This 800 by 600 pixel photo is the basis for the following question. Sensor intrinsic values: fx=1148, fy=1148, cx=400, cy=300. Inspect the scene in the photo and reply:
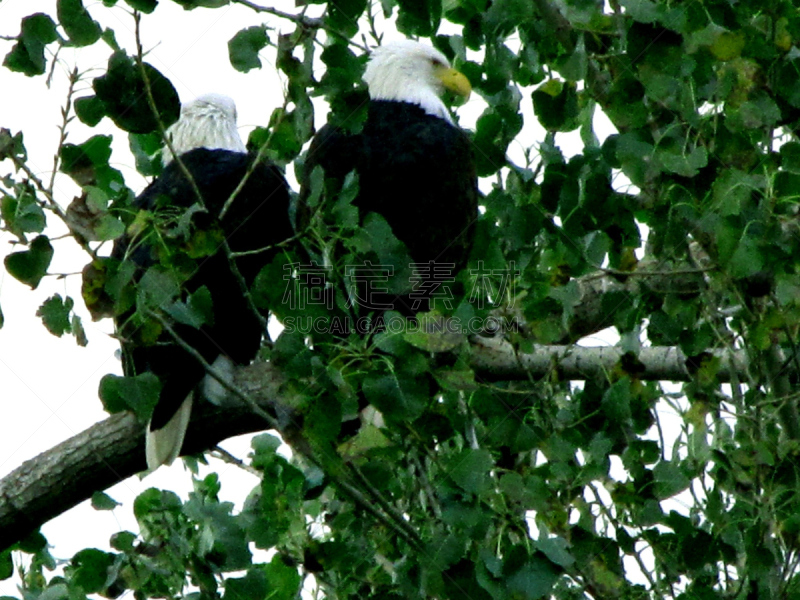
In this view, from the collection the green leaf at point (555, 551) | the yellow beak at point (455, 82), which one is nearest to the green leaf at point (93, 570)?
the green leaf at point (555, 551)

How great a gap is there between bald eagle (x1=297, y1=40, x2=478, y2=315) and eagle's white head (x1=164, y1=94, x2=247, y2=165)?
52cm

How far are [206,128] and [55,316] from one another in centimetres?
204

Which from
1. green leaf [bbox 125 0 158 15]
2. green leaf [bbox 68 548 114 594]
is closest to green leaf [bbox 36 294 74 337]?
green leaf [bbox 125 0 158 15]

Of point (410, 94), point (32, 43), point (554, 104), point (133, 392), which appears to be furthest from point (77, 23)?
point (410, 94)

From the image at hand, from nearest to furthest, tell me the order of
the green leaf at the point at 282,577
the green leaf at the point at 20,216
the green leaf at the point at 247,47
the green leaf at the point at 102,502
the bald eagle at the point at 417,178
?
1. the green leaf at the point at 20,216
2. the green leaf at the point at 247,47
3. the green leaf at the point at 282,577
4. the green leaf at the point at 102,502
5. the bald eagle at the point at 417,178

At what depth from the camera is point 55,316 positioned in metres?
1.55

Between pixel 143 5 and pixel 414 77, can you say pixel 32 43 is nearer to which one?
pixel 143 5

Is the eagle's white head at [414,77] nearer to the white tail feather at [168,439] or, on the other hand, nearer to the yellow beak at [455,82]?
the yellow beak at [455,82]

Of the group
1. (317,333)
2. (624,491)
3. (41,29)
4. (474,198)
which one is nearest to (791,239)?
(624,491)

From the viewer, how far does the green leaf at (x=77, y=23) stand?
5.05ft

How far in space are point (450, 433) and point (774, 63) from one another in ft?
2.66

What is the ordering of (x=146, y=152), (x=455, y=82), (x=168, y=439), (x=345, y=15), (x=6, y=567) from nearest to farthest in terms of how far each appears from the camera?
1. (x=345, y=15)
2. (x=6, y=567)
3. (x=168, y=439)
4. (x=146, y=152)
5. (x=455, y=82)

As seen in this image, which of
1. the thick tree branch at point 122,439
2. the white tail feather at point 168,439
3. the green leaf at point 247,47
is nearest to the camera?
the green leaf at point 247,47

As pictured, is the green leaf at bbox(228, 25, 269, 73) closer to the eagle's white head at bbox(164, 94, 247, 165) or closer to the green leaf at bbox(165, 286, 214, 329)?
the green leaf at bbox(165, 286, 214, 329)
